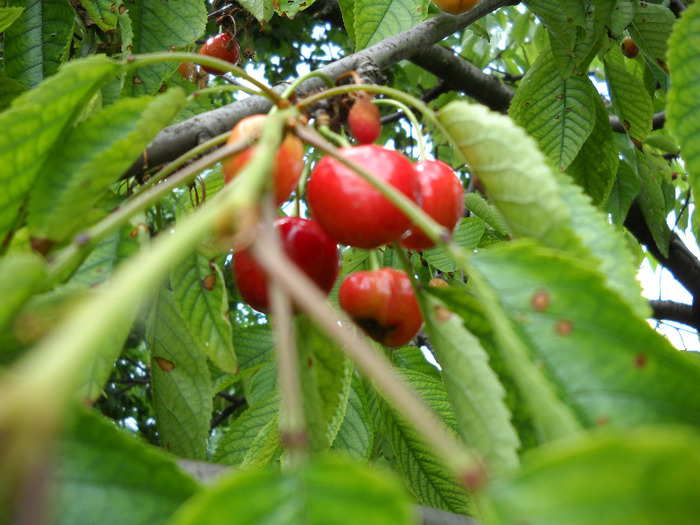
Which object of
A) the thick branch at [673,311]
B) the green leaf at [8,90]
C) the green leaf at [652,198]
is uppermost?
the green leaf at [8,90]

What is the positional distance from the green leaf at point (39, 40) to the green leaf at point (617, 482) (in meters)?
1.27

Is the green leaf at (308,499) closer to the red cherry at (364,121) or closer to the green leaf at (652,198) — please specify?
the red cherry at (364,121)

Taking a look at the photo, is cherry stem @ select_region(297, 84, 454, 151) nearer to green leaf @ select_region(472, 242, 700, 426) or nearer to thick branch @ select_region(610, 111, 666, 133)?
green leaf @ select_region(472, 242, 700, 426)

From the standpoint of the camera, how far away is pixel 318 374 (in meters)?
0.76

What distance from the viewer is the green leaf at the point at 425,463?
1.22 metres

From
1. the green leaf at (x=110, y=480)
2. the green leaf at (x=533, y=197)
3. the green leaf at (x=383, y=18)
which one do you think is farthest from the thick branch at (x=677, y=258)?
the green leaf at (x=110, y=480)

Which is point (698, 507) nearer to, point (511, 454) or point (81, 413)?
point (511, 454)

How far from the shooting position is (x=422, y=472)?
125 cm

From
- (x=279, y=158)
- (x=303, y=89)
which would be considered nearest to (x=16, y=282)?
(x=279, y=158)

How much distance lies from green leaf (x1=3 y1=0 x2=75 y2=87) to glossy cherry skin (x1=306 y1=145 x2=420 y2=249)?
857 millimetres

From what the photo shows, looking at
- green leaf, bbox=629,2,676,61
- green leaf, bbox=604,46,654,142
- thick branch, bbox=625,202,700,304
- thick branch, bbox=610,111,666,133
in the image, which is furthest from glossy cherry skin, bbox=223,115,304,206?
thick branch, bbox=625,202,700,304

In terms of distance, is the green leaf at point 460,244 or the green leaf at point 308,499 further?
the green leaf at point 460,244

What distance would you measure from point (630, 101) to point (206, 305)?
4.68 feet

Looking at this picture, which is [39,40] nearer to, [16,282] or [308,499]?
[16,282]
